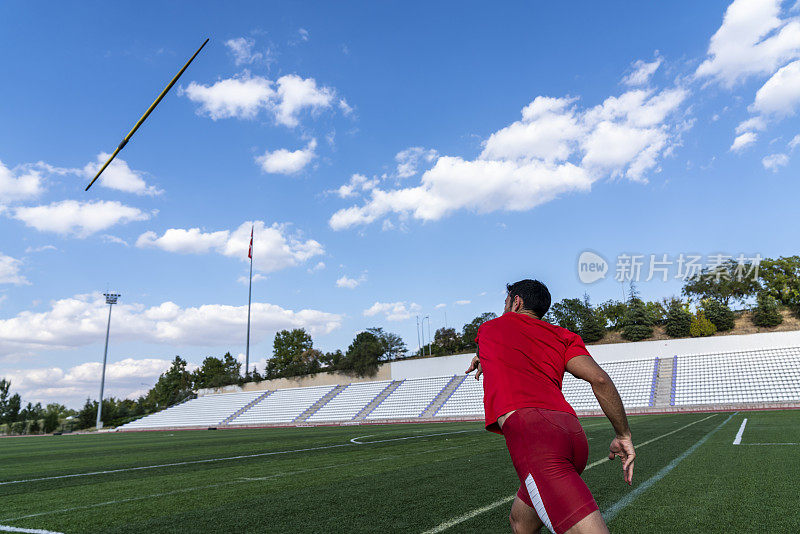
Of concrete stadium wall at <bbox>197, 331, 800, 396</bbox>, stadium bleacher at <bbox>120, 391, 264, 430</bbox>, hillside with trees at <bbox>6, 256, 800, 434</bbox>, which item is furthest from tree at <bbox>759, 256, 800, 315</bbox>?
stadium bleacher at <bbox>120, 391, 264, 430</bbox>

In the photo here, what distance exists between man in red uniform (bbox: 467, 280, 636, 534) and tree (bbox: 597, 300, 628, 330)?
187ft

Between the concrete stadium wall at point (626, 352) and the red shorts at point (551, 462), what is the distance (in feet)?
138

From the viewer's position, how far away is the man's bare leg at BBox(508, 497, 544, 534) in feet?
8.01

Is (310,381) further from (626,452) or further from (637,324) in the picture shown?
(626,452)

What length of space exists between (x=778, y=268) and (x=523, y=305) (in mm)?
65714

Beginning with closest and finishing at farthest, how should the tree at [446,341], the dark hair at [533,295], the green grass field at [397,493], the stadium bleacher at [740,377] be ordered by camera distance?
1. the dark hair at [533,295]
2. the green grass field at [397,493]
3. the stadium bleacher at [740,377]
4. the tree at [446,341]

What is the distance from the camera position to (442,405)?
3875cm

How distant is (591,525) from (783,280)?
212 ft

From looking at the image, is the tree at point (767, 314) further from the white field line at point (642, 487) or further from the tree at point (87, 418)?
the tree at point (87, 418)

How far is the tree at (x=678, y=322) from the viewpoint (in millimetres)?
45250

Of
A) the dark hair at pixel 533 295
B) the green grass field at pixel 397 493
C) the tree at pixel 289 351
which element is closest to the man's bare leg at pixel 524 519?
the dark hair at pixel 533 295

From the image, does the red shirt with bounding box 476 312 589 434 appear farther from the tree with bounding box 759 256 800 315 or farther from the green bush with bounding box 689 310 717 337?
the tree with bounding box 759 256 800 315

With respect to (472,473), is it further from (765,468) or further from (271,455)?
(271,455)

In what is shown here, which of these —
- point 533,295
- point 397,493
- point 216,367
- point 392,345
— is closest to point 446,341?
point 392,345
